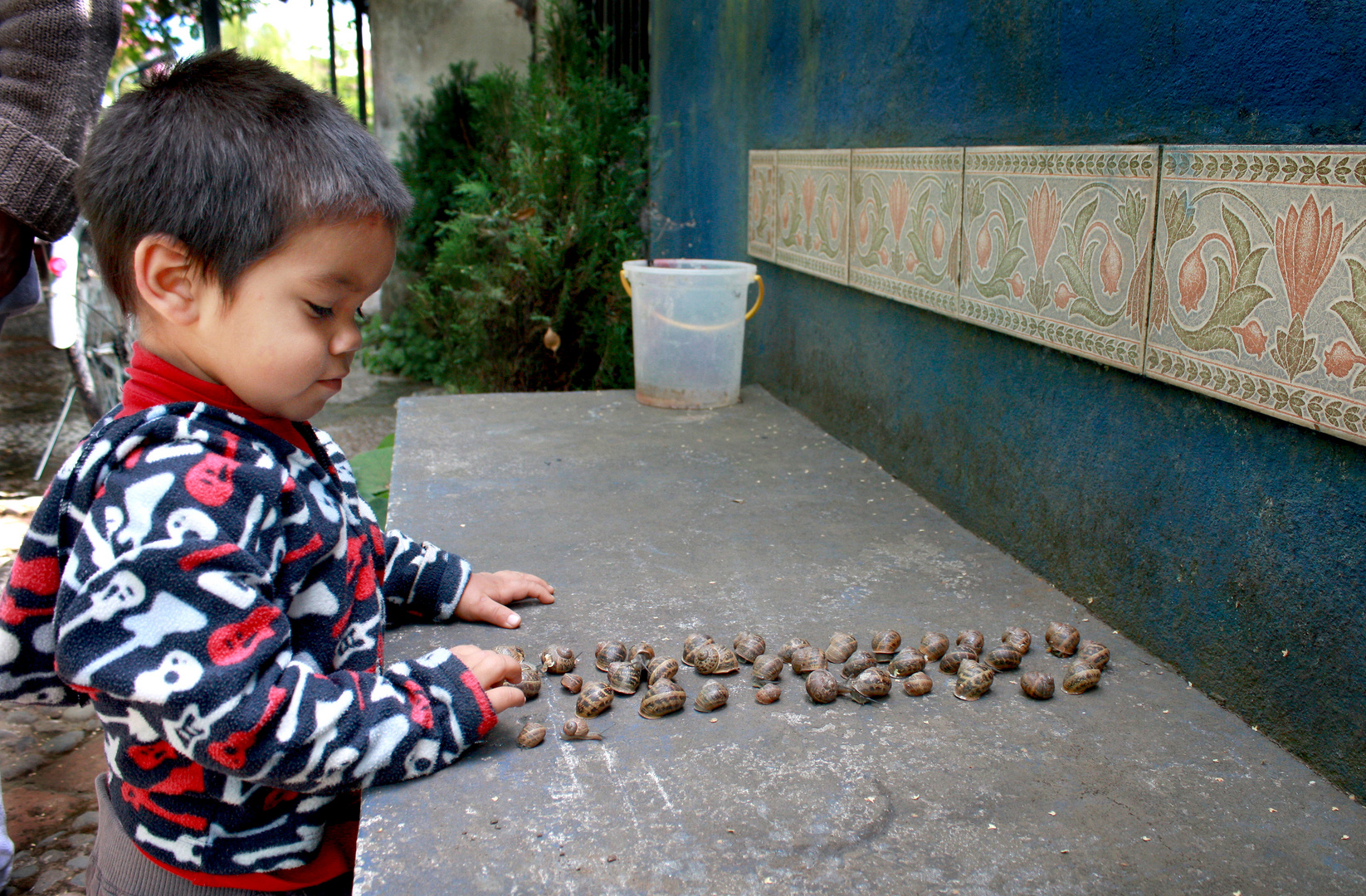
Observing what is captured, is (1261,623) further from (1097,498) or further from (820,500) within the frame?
(820,500)

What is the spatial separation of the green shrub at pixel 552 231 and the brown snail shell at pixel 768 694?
3.64m

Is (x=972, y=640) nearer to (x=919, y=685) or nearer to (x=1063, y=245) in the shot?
(x=919, y=685)

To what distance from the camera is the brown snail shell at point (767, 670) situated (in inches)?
75.7

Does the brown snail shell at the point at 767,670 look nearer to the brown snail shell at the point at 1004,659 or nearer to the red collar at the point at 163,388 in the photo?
the brown snail shell at the point at 1004,659

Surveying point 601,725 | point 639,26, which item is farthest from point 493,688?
point 639,26

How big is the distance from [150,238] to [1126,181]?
1.76m

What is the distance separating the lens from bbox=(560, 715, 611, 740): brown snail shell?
1720 mm

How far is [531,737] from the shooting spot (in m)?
1.69

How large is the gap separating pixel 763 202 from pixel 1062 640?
2.75m

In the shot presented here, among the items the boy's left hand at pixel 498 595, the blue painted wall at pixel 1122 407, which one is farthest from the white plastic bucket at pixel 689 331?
the boy's left hand at pixel 498 595

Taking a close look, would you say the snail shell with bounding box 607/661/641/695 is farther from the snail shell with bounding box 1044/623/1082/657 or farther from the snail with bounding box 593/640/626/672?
the snail shell with bounding box 1044/623/1082/657

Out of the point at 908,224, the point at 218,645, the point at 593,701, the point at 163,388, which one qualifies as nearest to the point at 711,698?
the point at 593,701

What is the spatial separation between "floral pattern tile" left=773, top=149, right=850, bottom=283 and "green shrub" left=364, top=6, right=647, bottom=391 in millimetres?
1494

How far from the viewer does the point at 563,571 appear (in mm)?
2428
